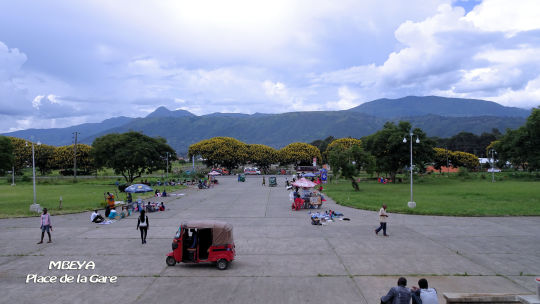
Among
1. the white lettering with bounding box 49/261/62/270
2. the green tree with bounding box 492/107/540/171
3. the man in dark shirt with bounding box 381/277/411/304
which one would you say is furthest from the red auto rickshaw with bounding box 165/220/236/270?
the green tree with bounding box 492/107/540/171

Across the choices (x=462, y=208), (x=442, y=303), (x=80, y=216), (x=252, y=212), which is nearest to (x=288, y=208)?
(x=252, y=212)

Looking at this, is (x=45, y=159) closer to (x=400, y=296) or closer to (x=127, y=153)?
(x=127, y=153)

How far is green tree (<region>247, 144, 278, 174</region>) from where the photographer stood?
285 feet

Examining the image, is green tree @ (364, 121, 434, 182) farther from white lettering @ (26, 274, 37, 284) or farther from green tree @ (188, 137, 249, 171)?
white lettering @ (26, 274, 37, 284)

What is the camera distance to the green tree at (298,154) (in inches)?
3511

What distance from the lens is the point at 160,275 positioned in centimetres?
1073

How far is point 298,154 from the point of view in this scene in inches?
3509

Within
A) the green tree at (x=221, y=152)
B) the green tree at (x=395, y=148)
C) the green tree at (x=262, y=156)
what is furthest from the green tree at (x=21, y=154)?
the green tree at (x=395, y=148)

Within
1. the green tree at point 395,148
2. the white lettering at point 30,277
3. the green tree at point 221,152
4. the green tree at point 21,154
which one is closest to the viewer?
the white lettering at point 30,277

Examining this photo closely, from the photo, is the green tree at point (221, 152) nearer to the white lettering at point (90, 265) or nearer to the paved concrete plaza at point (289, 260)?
the paved concrete plaza at point (289, 260)

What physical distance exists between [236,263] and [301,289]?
307cm

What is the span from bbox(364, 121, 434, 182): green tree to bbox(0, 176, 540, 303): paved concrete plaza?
106ft

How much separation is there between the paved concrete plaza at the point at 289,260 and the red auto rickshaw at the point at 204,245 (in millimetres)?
346

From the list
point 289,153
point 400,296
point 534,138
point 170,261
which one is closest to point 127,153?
point 170,261
